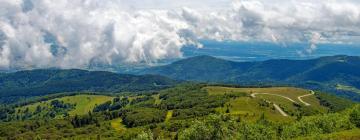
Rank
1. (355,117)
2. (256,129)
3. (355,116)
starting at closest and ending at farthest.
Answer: (355,117)
(355,116)
(256,129)

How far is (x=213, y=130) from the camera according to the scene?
153625 millimetres

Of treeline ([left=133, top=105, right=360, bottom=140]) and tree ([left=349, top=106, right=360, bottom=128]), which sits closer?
treeline ([left=133, top=105, right=360, bottom=140])

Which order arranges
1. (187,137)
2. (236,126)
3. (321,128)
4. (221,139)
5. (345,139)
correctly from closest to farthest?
(345,139), (221,139), (187,137), (321,128), (236,126)

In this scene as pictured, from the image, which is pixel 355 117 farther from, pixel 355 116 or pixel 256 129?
pixel 256 129

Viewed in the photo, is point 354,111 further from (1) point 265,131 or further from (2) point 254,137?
(2) point 254,137

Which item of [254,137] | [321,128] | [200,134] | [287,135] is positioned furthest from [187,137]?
[321,128]

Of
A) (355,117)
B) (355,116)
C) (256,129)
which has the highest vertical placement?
(355,116)

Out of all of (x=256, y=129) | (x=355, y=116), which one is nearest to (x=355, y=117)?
(x=355, y=116)

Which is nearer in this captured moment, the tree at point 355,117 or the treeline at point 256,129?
the treeline at point 256,129

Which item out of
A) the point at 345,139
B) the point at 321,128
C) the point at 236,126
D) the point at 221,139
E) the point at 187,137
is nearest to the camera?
the point at 345,139

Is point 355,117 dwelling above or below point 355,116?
below

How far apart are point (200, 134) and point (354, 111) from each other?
67.7m

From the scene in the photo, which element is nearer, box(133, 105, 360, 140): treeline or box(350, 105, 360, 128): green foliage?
box(133, 105, 360, 140): treeline

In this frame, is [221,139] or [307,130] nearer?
[221,139]
